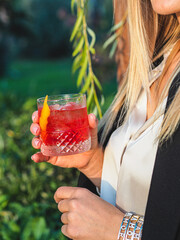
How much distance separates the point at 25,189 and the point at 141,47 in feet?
6.68

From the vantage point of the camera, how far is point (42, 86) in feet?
38.9

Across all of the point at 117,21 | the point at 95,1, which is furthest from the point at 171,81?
the point at 95,1

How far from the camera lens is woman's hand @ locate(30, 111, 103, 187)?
1461 mm

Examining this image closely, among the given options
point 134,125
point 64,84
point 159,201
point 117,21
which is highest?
point 117,21

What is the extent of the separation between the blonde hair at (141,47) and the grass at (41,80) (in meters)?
7.28

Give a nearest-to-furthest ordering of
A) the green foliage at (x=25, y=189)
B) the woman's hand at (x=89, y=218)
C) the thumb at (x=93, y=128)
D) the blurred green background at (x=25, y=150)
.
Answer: the woman's hand at (x=89, y=218), the thumb at (x=93, y=128), the green foliage at (x=25, y=189), the blurred green background at (x=25, y=150)

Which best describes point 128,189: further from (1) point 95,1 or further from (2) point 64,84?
(1) point 95,1

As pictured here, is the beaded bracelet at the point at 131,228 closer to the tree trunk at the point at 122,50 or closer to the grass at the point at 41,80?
the tree trunk at the point at 122,50

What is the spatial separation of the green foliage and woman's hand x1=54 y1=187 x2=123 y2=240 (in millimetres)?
1245

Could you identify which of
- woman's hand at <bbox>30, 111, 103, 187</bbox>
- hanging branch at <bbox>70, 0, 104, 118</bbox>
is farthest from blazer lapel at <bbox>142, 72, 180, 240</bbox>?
hanging branch at <bbox>70, 0, 104, 118</bbox>

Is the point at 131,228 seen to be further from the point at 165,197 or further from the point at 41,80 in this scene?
the point at 41,80

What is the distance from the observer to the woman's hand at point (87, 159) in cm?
146

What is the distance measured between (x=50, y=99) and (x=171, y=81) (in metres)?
0.50

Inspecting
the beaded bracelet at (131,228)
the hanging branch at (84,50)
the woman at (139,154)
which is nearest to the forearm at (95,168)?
the woman at (139,154)
